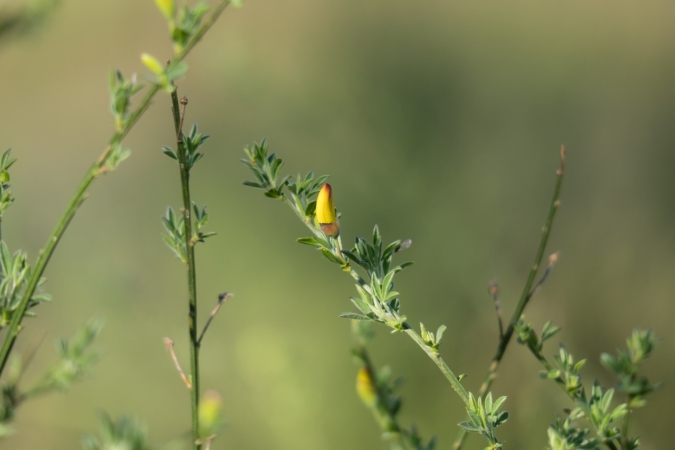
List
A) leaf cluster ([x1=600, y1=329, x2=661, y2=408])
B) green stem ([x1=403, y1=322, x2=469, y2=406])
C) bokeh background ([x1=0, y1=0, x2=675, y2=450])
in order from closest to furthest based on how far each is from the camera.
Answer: green stem ([x1=403, y1=322, x2=469, y2=406]) < leaf cluster ([x1=600, y1=329, x2=661, y2=408]) < bokeh background ([x1=0, y1=0, x2=675, y2=450])

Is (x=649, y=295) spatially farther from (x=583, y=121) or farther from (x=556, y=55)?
(x=556, y=55)

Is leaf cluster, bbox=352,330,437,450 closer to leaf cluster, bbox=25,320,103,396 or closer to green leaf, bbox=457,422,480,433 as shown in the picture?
green leaf, bbox=457,422,480,433

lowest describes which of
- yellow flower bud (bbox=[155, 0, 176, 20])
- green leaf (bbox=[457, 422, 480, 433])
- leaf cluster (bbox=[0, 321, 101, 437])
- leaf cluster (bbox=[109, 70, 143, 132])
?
green leaf (bbox=[457, 422, 480, 433])

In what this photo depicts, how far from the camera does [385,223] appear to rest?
5.55 feet

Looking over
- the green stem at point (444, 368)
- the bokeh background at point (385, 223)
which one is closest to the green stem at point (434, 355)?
the green stem at point (444, 368)

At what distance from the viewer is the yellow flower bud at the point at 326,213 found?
0.50m

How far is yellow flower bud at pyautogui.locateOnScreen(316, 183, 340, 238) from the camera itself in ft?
1.64

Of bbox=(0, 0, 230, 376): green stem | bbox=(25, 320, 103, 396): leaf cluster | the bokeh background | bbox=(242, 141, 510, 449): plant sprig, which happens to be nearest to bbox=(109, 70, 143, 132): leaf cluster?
bbox=(0, 0, 230, 376): green stem

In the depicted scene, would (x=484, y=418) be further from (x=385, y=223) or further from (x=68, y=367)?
(x=385, y=223)

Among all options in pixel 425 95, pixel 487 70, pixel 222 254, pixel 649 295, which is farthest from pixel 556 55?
pixel 222 254

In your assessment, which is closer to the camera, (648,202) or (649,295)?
(649,295)

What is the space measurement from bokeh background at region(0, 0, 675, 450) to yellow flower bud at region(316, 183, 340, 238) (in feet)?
1.90

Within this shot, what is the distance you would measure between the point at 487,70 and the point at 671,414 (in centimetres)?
150

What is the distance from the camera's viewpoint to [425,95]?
2.11 metres
